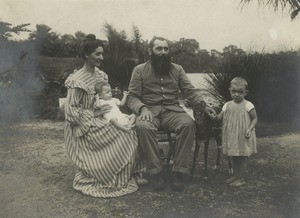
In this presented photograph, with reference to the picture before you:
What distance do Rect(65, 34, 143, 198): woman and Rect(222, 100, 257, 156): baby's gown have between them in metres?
1.10

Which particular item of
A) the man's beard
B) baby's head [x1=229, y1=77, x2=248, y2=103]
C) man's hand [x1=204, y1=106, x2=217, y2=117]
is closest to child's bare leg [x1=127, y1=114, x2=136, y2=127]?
the man's beard

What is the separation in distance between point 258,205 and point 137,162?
146 cm

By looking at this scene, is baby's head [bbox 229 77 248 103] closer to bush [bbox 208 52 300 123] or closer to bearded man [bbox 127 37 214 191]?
bearded man [bbox 127 37 214 191]

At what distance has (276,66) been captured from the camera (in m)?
7.74

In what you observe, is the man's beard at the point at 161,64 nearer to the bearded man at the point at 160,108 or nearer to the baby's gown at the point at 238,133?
the bearded man at the point at 160,108

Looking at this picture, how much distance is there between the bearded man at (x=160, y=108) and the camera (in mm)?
4410

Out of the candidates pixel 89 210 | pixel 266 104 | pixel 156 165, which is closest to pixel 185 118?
pixel 156 165

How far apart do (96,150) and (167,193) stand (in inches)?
37.4

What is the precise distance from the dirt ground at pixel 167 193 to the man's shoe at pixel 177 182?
0.07m

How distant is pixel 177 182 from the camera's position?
4387 mm

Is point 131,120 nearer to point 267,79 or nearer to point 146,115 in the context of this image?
point 146,115

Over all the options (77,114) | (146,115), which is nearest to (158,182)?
(146,115)

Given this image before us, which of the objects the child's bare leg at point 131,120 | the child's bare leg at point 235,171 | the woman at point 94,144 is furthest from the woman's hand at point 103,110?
the child's bare leg at point 235,171

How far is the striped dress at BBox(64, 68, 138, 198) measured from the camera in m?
4.34
